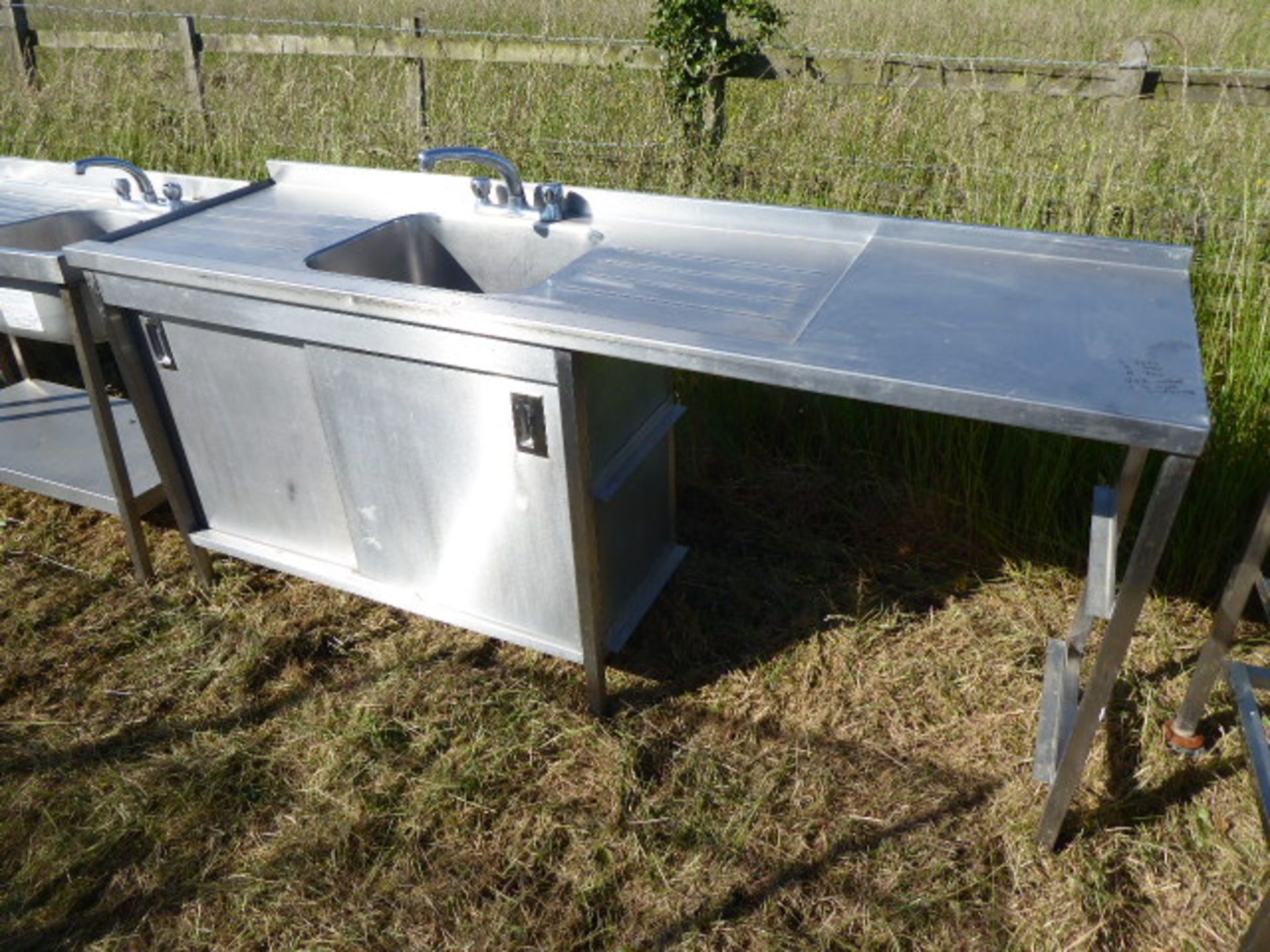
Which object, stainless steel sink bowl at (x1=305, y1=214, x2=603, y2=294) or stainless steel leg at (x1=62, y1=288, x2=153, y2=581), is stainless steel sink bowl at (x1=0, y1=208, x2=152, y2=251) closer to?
stainless steel leg at (x1=62, y1=288, x2=153, y2=581)

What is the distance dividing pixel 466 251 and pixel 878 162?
2.03 meters

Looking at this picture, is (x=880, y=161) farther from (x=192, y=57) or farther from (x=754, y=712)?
(x=192, y=57)

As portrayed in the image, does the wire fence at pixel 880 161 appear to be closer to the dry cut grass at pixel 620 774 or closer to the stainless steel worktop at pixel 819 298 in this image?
the dry cut grass at pixel 620 774

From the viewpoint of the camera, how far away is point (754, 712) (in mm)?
2373

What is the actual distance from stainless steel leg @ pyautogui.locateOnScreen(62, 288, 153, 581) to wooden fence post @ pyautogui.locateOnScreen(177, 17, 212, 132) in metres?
3.94

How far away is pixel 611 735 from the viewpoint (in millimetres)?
2285

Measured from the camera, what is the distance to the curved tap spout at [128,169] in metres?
2.58

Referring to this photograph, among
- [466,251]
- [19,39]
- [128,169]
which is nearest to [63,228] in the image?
[128,169]

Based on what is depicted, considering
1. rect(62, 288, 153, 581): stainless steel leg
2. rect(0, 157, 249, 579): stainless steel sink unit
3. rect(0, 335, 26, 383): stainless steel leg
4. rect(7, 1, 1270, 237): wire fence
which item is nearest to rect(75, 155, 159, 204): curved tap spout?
rect(0, 157, 249, 579): stainless steel sink unit

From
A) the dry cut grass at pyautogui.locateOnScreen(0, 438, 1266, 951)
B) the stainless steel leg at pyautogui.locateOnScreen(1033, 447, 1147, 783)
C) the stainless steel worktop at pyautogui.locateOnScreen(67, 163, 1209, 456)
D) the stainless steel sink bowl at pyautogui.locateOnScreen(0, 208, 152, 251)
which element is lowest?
the dry cut grass at pyautogui.locateOnScreen(0, 438, 1266, 951)

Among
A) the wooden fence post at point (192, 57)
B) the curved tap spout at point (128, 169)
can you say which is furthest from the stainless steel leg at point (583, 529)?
the wooden fence post at point (192, 57)

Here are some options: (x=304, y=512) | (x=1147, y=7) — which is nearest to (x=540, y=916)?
(x=304, y=512)

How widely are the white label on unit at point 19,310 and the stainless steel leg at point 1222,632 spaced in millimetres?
3044

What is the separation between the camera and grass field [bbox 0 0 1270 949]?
190 centimetres
